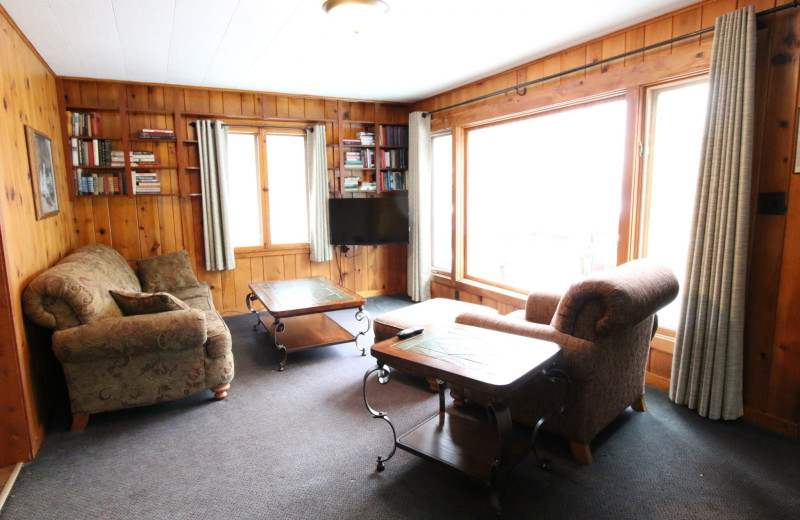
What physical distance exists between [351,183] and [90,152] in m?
2.59

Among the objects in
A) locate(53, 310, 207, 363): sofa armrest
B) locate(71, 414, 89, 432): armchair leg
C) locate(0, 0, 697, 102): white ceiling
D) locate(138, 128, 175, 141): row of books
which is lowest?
locate(71, 414, 89, 432): armchair leg

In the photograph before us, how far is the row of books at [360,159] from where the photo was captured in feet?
17.6

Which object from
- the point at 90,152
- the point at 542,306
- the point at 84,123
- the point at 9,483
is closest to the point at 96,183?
the point at 90,152

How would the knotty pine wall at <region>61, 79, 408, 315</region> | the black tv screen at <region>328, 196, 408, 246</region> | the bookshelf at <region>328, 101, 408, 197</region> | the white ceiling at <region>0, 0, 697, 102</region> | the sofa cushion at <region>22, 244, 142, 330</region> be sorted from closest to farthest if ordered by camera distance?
1. the sofa cushion at <region>22, 244, 142, 330</region>
2. the white ceiling at <region>0, 0, 697, 102</region>
3. the knotty pine wall at <region>61, 79, 408, 315</region>
4. the black tv screen at <region>328, 196, 408, 246</region>
5. the bookshelf at <region>328, 101, 408, 197</region>

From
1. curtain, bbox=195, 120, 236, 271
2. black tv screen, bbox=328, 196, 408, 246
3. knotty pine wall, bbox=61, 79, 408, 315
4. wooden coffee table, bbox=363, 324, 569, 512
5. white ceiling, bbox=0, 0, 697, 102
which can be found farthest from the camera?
black tv screen, bbox=328, 196, 408, 246

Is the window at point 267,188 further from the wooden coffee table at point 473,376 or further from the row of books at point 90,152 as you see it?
the wooden coffee table at point 473,376

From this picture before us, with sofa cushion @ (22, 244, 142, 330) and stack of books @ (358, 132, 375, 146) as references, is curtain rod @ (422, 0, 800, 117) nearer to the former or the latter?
stack of books @ (358, 132, 375, 146)

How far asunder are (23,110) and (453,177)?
3577 mm

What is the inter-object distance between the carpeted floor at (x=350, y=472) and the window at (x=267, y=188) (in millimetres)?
2582

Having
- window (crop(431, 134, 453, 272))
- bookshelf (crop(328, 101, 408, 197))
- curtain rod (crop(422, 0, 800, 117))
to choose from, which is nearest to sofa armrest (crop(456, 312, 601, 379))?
curtain rod (crop(422, 0, 800, 117))

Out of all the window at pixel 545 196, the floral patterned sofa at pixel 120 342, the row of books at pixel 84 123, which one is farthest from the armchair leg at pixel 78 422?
the window at pixel 545 196

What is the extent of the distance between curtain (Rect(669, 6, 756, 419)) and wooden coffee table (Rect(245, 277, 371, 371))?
88.6 inches

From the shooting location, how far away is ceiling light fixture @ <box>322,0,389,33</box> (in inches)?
99.9

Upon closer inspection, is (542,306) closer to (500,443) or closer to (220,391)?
(500,443)
